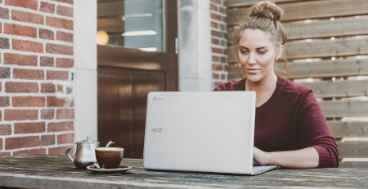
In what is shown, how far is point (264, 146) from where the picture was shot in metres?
2.20

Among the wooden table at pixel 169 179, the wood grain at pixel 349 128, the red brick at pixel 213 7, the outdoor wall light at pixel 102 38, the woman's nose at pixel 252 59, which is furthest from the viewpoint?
the red brick at pixel 213 7

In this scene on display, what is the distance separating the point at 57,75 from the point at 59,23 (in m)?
0.30

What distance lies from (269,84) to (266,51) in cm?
16

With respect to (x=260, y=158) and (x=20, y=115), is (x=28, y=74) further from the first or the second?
(x=260, y=158)

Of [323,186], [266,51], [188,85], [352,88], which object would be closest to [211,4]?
[188,85]

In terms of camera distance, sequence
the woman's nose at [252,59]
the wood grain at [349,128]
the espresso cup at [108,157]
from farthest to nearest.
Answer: the wood grain at [349,128]
the woman's nose at [252,59]
the espresso cup at [108,157]

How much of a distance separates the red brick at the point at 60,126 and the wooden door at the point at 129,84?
1.27 ft

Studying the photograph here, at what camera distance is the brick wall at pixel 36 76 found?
242 cm

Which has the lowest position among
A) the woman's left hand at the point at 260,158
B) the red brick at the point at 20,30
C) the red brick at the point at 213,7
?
the woman's left hand at the point at 260,158

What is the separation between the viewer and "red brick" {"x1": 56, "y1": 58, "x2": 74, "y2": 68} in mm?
2707

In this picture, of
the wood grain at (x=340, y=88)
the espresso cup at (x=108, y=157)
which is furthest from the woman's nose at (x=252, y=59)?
the wood grain at (x=340, y=88)

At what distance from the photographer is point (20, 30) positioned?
8.18 ft

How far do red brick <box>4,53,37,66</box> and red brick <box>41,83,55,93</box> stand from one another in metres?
0.13

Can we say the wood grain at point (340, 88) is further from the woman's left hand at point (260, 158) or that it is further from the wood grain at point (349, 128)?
the woman's left hand at point (260, 158)
